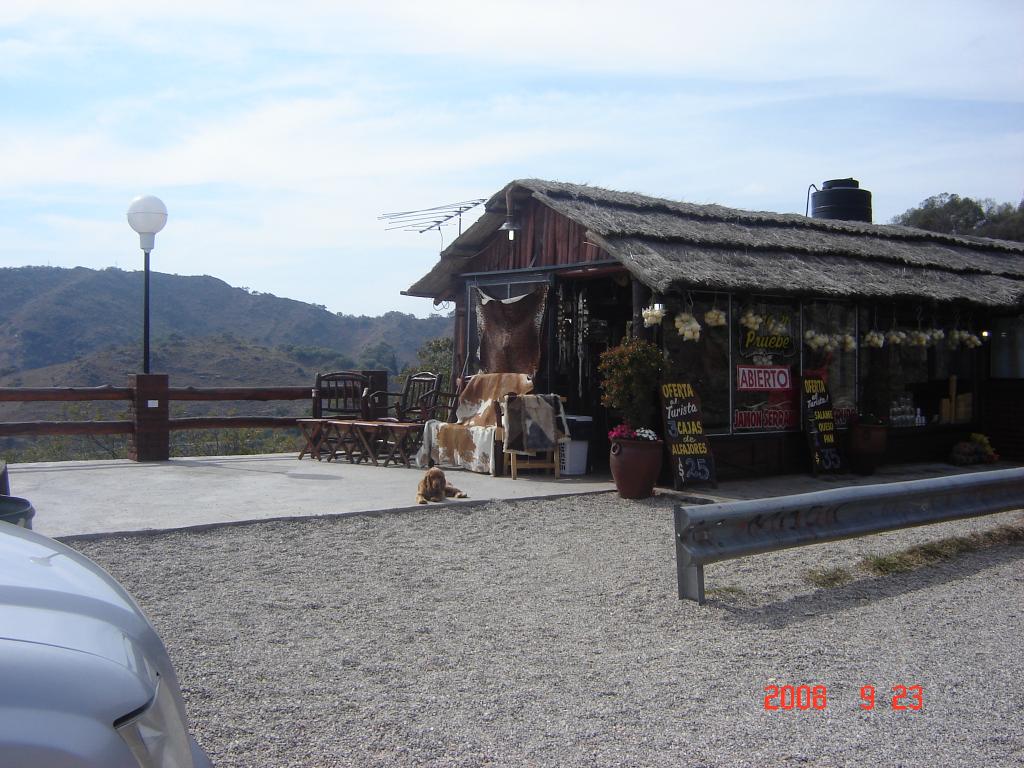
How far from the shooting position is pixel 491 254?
14109 millimetres

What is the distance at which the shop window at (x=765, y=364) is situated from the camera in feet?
39.4

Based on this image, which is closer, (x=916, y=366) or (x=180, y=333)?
(x=916, y=366)

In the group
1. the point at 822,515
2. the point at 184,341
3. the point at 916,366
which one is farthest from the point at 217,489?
the point at 184,341

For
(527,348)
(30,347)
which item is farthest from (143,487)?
(30,347)

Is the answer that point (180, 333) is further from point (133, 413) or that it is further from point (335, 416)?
point (133, 413)

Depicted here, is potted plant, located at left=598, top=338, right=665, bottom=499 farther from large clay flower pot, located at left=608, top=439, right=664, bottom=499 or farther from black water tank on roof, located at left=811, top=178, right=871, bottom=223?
black water tank on roof, located at left=811, top=178, right=871, bottom=223

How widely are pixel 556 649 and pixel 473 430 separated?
7262 millimetres

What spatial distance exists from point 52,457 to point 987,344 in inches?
597

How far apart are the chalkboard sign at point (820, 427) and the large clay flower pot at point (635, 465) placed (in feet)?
10.3

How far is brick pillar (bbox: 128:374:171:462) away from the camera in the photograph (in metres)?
12.9

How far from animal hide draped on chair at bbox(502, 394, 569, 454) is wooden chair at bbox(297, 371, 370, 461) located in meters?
2.43

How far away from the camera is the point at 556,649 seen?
16.3 ft

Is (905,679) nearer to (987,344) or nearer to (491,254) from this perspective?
(491,254)


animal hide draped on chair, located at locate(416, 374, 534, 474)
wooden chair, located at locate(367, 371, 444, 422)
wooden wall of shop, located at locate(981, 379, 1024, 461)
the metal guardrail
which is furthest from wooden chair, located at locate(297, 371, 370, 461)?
wooden wall of shop, located at locate(981, 379, 1024, 461)
